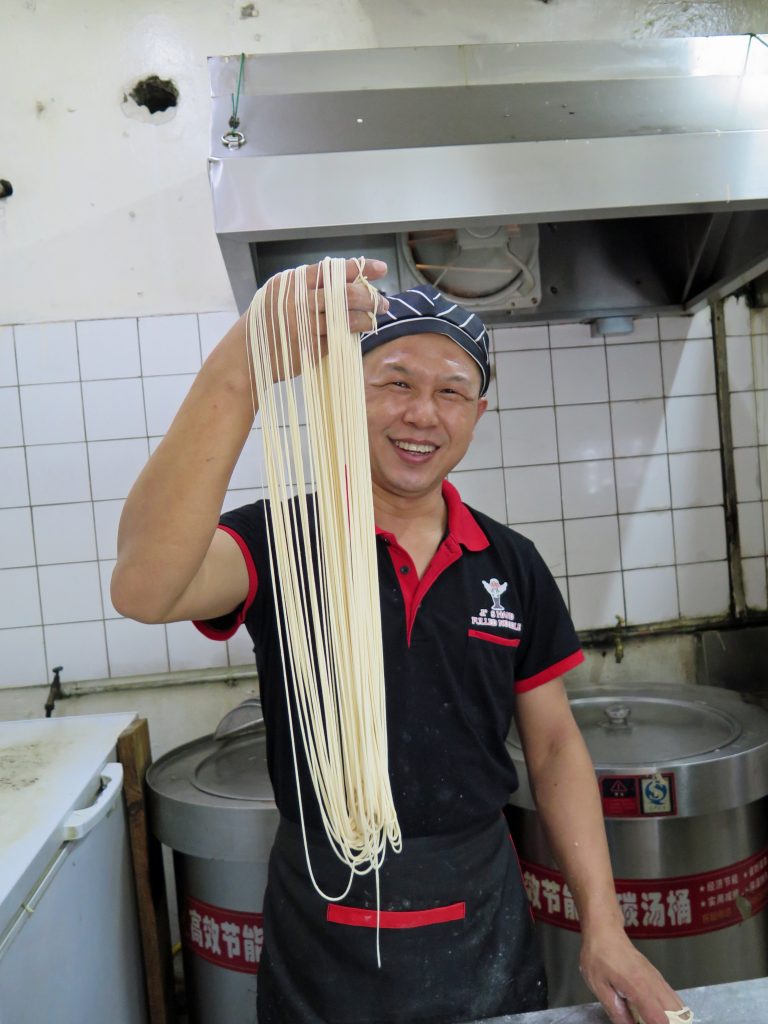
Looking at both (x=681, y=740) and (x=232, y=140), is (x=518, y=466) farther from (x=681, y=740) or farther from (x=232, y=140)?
(x=232, y=140)

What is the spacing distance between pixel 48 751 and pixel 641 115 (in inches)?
76.7

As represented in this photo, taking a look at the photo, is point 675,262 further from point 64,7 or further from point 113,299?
point 64,7

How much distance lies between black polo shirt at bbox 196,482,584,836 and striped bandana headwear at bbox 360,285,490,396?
0.33 metres

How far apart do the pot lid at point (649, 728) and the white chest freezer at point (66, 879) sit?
→ 1.14m

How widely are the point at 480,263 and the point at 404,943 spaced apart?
5.24 feet

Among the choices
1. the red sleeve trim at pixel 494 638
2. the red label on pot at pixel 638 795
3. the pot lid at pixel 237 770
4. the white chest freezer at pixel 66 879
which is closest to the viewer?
the white chest freezer at pixel 66 879

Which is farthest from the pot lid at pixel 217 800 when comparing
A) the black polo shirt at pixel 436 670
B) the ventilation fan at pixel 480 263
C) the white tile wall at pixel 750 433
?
the white tile wall at pixel 750 433

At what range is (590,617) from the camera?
2521mm

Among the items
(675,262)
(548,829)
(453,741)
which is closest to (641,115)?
(675,262)

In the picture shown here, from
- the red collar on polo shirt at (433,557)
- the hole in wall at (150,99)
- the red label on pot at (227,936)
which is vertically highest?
the hole in wall at (150,99)

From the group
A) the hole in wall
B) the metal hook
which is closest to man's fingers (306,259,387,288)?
the metal hook

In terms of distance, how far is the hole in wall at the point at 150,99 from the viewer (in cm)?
238

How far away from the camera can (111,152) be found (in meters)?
2.38

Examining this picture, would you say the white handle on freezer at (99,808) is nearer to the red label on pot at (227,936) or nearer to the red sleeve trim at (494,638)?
the red label on pot at (227,936)
